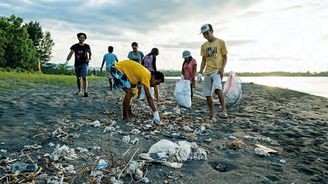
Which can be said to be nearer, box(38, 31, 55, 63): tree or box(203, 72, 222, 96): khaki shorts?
box(203, 72, 222, 96): khaki shorts

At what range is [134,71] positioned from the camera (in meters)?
5.58

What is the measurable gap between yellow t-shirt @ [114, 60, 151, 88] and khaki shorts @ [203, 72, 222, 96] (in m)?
1.68

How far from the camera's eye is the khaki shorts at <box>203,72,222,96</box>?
647 cm

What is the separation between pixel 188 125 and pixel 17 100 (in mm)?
4425

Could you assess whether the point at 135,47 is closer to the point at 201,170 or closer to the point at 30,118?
the point at 30,118

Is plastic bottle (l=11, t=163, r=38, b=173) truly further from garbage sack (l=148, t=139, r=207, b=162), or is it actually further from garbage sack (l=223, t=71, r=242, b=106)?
garbage sack (l=223, t=71, r=242, b=106)

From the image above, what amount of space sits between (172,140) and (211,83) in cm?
241

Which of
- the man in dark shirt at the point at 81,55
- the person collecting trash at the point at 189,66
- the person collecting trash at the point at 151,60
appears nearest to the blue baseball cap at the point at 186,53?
the person collecting trash at the point at 189,66

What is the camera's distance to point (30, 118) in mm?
5504

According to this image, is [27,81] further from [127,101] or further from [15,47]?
→ [15,47]

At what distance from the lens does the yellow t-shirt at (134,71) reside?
17.8 ft

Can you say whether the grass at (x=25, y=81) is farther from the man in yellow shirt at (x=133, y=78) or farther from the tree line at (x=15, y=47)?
the tree line at (x=15, y=47)

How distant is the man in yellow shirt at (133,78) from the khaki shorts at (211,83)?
4.86 feet

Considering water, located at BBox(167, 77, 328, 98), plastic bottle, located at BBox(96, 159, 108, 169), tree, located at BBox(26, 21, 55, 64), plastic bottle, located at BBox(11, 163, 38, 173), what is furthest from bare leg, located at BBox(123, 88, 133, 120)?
tree, located at BBox(26, 21, 55, 64)
